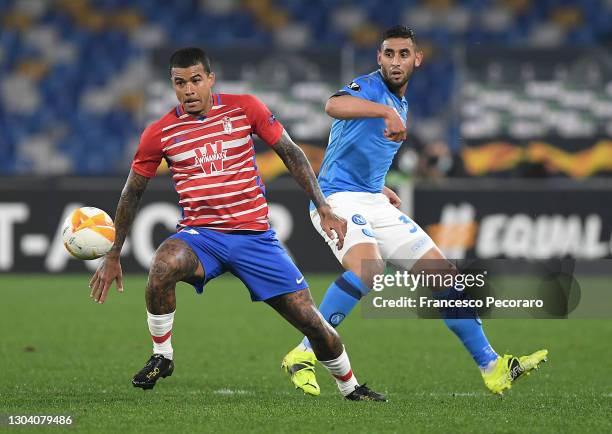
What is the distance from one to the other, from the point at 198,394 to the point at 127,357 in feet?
6.30

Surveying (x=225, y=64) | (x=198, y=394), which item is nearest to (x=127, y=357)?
(x=198, y=394)

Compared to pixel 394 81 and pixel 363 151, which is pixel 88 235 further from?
pixel 394 81

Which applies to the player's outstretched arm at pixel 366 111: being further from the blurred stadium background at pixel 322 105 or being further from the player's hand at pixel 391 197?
the blurred stadium background at pixel 322 105

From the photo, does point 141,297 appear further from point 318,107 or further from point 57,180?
point 318,107

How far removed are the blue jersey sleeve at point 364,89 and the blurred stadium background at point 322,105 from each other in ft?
26.1

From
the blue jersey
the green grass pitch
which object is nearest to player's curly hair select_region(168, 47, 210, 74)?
the blue jersey

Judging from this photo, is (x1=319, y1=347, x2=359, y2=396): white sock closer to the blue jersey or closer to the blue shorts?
the blue shorts

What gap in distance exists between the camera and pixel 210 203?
6.20m

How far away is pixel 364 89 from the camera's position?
6.83m

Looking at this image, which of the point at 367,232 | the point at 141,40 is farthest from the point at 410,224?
the point at 141,40

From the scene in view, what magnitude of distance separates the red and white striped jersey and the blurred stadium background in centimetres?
846

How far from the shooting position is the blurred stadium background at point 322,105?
14844 mm

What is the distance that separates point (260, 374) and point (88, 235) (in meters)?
1.98

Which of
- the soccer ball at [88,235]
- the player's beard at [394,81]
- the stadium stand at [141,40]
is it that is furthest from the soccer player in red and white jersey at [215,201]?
the stadium stand at [141,40]
